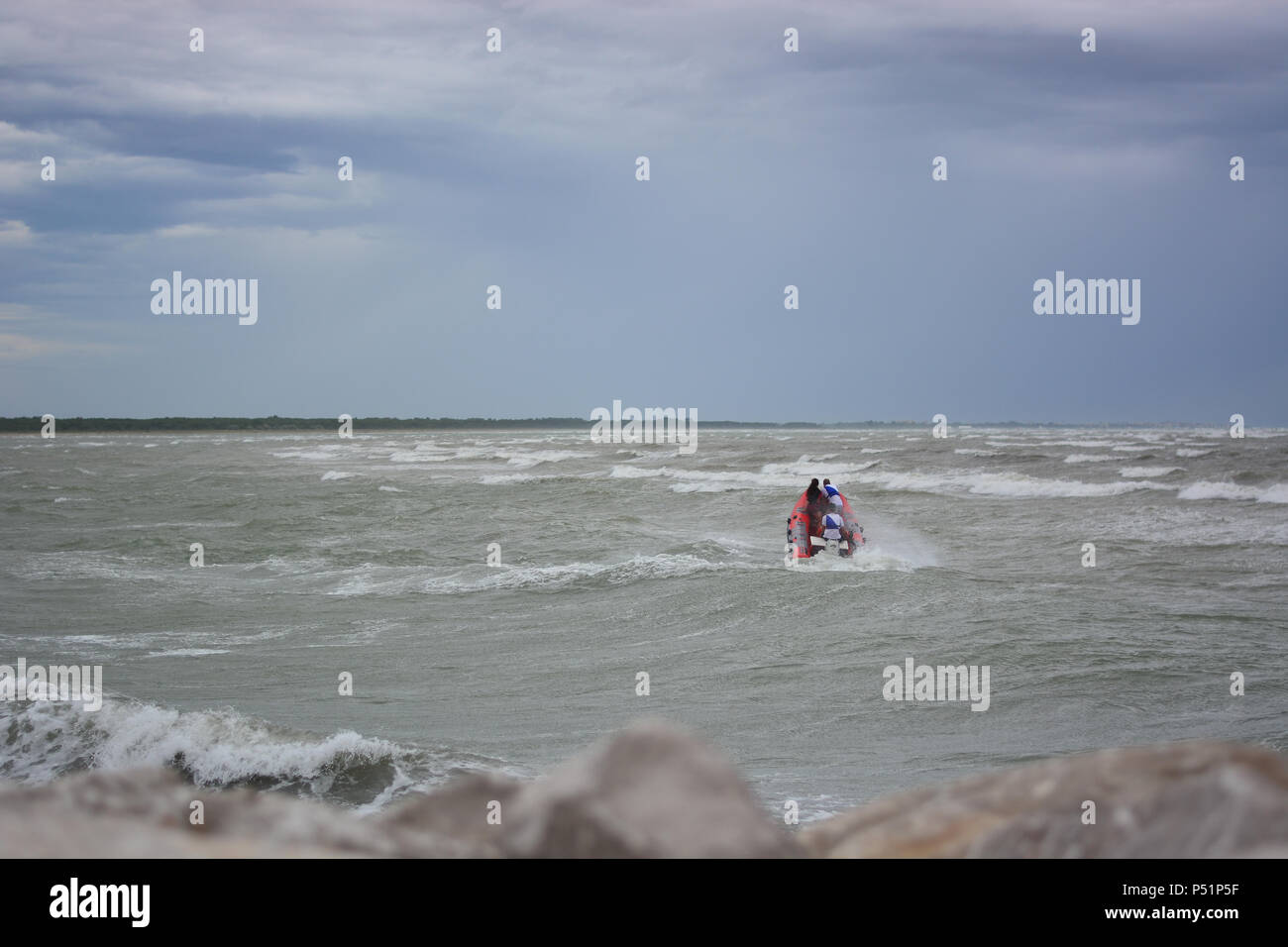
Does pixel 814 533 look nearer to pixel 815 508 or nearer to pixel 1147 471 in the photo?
pixel 815 508

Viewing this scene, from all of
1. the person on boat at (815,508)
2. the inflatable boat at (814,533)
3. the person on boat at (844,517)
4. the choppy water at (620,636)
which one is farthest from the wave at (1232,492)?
the person on boat at (815,508)

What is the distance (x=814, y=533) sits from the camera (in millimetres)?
19297

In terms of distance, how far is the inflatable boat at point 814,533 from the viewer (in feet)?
61.7

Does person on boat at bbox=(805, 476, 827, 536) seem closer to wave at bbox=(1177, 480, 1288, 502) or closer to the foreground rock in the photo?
wave at bbox=(1177, 480, 1288, 502)

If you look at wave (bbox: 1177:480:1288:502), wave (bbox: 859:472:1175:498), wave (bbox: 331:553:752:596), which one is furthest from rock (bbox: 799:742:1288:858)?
wave (bbox: 859:472:1175:498)

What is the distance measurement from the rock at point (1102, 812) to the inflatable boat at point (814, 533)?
1651 centimetres

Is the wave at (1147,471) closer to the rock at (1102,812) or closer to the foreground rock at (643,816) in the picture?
the rock at (1102,812)

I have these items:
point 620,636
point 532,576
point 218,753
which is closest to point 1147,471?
point 532,576

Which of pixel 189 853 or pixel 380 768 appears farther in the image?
pixel 380 768
